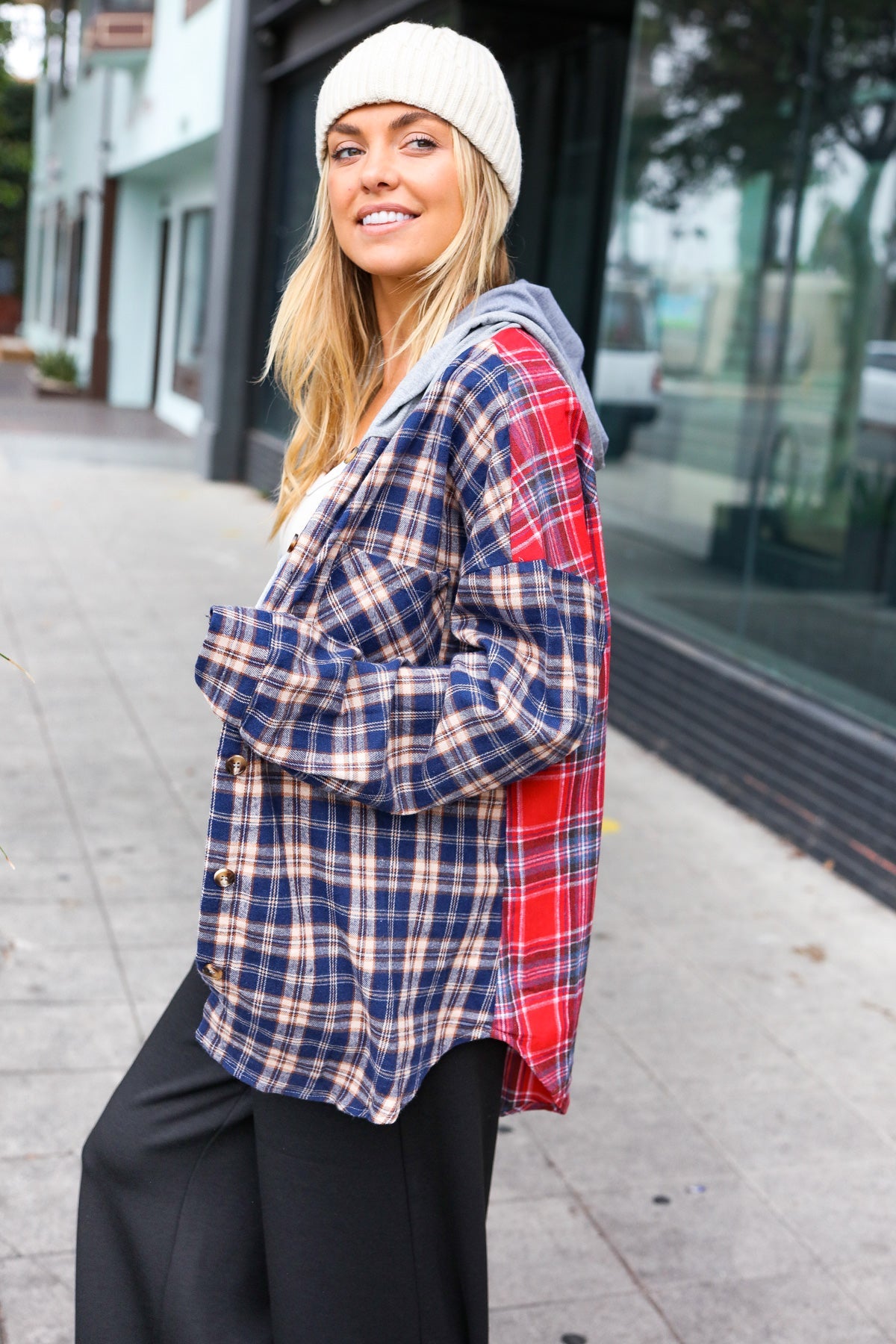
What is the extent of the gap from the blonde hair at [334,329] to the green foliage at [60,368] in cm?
2178

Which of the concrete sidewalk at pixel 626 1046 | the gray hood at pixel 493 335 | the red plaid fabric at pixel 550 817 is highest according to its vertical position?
the gray hood at pixel 493 335

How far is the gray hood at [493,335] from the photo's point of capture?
1682 mm

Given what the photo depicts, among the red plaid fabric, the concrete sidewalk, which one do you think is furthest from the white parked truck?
the red plaid fabric

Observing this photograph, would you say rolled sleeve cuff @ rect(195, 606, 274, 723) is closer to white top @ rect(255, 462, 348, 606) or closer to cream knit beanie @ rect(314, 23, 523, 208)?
white top @ rect(255, 462, 348, 606)

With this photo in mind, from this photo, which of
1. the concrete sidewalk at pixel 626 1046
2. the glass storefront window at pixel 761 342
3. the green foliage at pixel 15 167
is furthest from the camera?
the green foliage at pixel 15 167

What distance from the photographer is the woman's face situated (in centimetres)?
181

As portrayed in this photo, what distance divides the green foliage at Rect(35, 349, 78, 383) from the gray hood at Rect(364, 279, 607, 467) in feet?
73.0

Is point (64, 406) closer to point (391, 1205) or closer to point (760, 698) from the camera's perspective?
point (760, 698)

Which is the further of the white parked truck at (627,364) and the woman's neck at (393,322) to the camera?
the white parked truck at (627,364)

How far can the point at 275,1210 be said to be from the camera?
1.74 m

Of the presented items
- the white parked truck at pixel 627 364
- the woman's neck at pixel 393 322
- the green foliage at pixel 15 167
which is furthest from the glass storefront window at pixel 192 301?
the woman's neck at pixel 393 322

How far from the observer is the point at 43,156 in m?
32.7

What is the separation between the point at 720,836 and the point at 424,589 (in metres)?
3.95

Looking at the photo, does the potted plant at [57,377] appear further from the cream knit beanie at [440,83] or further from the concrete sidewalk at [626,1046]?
the cream knit beanie at [440,83]
